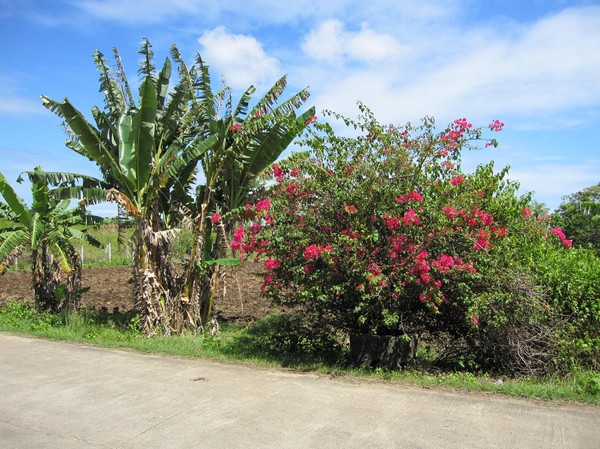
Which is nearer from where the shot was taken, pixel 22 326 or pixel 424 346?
pixel 424 346

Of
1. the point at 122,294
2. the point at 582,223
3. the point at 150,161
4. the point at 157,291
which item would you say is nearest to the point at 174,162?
the point at 150,161

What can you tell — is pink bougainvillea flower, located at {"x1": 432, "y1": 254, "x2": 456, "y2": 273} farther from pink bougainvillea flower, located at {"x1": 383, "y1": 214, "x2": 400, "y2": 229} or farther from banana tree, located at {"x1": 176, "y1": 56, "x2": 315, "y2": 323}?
banana tree, located at {"x1": 176, "y1": 56, "x2": 315, "y2": 323}

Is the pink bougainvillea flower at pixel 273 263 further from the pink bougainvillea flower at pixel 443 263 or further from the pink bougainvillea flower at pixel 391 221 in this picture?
the pink bougainvillea flower at pixel 443 263

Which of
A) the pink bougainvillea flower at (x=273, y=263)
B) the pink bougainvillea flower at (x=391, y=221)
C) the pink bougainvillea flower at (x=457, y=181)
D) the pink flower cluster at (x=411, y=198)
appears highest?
the pink bougainvillea flower at (x=457, y=181)

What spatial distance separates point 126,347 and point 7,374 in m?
2.02

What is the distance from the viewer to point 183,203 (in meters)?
11.7

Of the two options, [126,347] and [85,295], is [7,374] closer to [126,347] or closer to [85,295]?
[126,347]

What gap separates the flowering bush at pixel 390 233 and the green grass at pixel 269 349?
2.27 ft

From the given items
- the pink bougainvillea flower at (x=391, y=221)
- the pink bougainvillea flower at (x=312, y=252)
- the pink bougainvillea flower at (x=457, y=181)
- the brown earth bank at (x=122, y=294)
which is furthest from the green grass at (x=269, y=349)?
the pink bougainvillea flower at (x=457, y=181)

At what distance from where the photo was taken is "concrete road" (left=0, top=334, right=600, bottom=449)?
4883 mm

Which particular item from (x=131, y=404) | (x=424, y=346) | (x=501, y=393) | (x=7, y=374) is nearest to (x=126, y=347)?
(x=7, y=374)

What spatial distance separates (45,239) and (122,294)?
5401 mm

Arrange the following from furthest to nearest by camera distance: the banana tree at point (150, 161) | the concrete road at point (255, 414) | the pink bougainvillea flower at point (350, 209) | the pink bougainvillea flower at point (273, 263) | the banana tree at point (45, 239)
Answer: the banana tree at point (45, 239) → the banana tree at point (150, 161) → the pink bougainvillea flower at point (273, 263) → the pink bougainvillea flower at point (350, 209) → the concrete road at point (255, 414)

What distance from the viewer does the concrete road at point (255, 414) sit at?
192 inches
